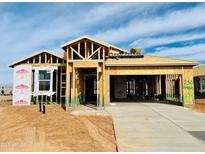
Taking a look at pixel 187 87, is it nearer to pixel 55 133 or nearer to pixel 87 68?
pixel 87 68

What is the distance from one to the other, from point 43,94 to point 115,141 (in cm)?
1126

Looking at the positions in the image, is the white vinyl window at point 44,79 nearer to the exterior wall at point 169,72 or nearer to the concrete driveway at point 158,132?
the exterior wall at point 169,72

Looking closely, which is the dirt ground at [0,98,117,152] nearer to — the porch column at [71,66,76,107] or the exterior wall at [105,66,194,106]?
the porch column at [71,66,76,107]

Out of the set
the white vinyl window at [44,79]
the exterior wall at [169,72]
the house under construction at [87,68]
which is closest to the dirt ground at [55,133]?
the house under construction at [87,68]

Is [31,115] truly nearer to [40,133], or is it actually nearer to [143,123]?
[40,133]

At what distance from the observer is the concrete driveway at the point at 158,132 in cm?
814

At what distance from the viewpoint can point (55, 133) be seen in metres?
9.90

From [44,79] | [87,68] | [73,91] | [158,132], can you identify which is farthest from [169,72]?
[44,79]

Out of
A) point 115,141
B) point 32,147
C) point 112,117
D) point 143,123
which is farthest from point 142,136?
point 32,147

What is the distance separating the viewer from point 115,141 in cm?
895

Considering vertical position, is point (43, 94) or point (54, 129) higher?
point (43, 94)

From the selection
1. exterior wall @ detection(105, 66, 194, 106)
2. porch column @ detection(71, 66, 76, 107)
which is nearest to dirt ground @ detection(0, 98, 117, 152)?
porch column @ detection(71, 66, 76, 107)

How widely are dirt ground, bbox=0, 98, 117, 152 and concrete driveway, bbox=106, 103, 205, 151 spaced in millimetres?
590

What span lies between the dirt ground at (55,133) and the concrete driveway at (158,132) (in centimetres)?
59
